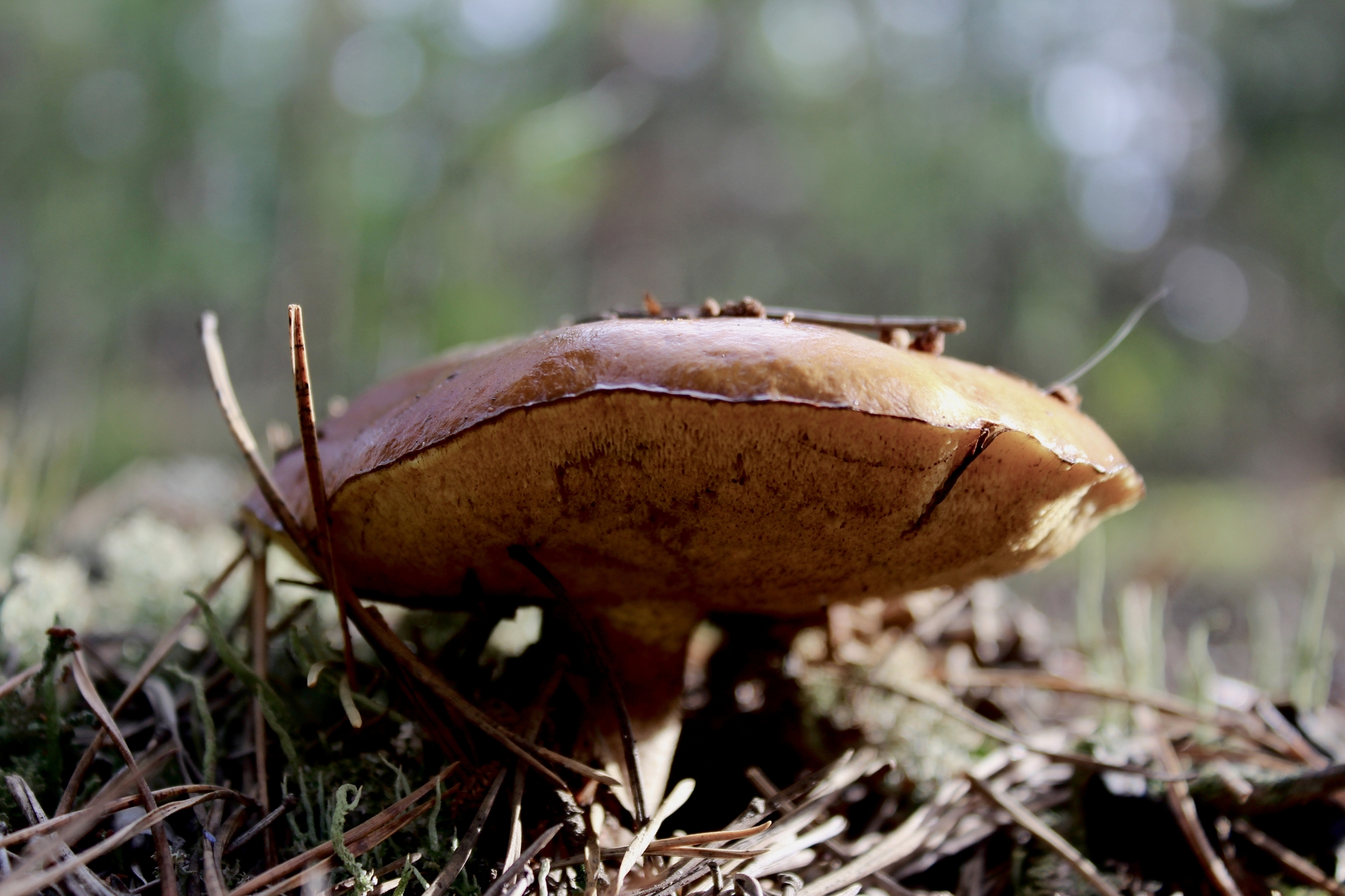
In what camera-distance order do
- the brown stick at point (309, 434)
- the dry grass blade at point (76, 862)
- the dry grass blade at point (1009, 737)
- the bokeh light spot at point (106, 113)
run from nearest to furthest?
the dry grass blade at point (76, 862) < the brown stick at point (309, 434) < the dry grass blade at point (1009, 737) < the bokeh light spot at point (106, 113)

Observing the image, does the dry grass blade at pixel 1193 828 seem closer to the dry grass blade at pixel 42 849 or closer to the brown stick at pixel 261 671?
the brown stick at pixel 261 671

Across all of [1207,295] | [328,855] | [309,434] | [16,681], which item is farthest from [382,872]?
[1207,295]

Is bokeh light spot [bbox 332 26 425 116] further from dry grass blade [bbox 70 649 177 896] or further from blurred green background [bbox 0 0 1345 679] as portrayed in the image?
dry grass blade [bbox 70 649 177 896]

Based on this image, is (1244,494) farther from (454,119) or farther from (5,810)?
(5,810)

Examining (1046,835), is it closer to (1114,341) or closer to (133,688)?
(1114,341)

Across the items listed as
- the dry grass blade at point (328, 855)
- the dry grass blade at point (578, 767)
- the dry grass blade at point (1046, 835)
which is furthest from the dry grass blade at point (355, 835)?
the dry grass blade at point (1046, 835)

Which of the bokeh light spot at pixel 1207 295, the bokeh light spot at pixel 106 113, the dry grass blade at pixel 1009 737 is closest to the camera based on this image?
the dry grass blade at pixel 1009 737

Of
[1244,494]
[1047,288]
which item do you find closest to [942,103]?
[1047,288]
